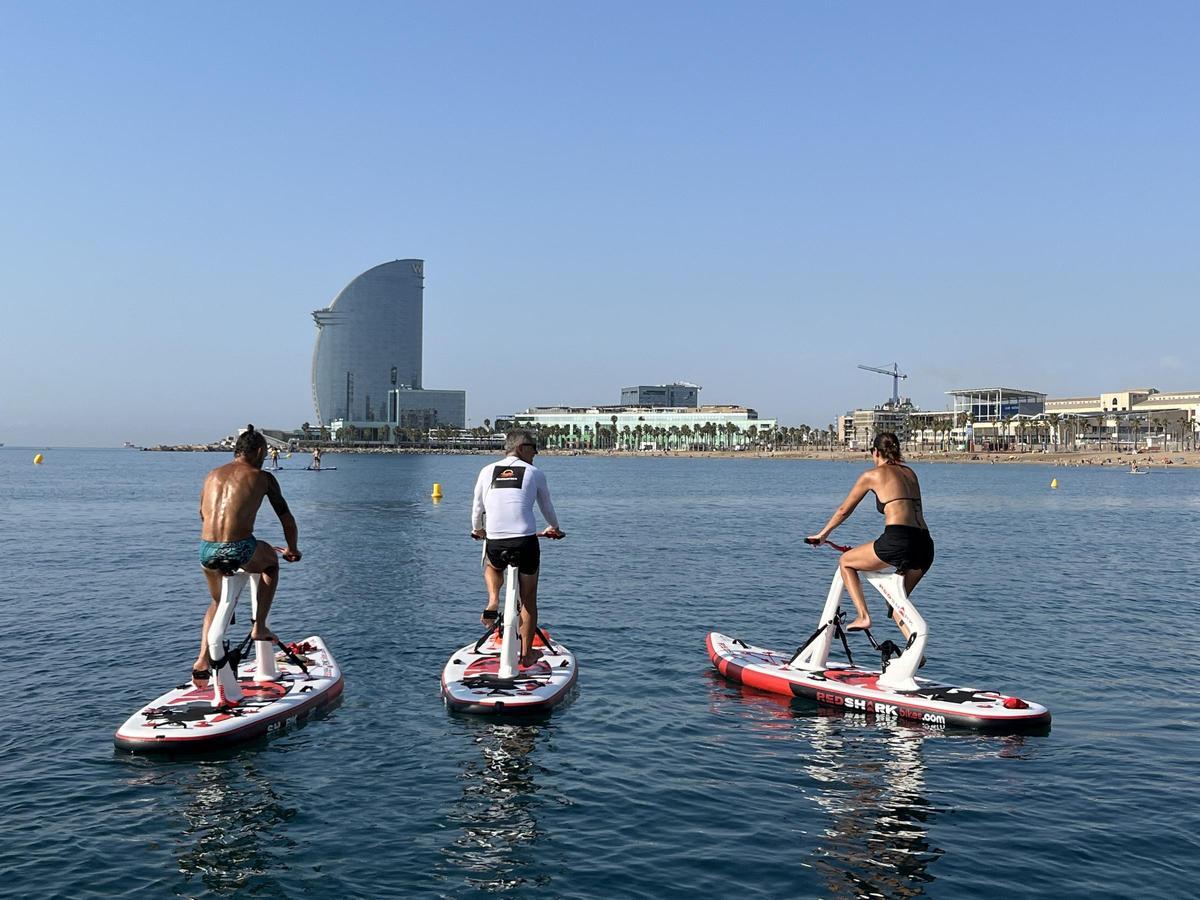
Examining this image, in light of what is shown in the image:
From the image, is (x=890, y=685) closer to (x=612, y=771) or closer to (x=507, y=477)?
(x=612, y=771)

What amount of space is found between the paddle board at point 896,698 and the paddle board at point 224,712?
648 centimetres

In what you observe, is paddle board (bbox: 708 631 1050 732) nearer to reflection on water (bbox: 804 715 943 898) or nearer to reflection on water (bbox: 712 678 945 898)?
reflection on water (bbox: 712 678 945 898)

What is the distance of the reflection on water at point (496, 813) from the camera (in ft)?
27.6

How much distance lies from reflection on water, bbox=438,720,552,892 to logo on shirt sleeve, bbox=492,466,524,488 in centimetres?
321

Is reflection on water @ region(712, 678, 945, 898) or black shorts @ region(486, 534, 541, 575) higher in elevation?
black shorts @ region(486, 534, 541, 575)

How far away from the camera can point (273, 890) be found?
7965 mm

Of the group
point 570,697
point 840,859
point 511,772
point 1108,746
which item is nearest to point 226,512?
point 511,772

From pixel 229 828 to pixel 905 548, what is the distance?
8602 millimetres

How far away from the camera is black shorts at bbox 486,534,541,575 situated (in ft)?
41.3

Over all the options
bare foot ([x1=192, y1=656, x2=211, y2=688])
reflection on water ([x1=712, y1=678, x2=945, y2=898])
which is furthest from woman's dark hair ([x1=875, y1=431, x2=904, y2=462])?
bare foot ([x1=192, y1=656, x2=211, y2=688])

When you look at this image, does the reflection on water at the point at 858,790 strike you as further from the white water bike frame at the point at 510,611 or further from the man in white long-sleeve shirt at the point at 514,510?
the man in white long-sleeve shirt at the point at 514,510

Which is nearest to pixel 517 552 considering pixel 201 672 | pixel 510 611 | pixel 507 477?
pixel 510 611

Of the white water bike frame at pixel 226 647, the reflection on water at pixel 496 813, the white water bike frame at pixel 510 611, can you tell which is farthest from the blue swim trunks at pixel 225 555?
the reflection on water at pixel 496 813

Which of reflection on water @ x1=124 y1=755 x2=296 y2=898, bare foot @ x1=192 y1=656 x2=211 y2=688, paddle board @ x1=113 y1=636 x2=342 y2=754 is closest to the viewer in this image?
reflection on water @ x1=124 y1=755 x2=296 y2=898
